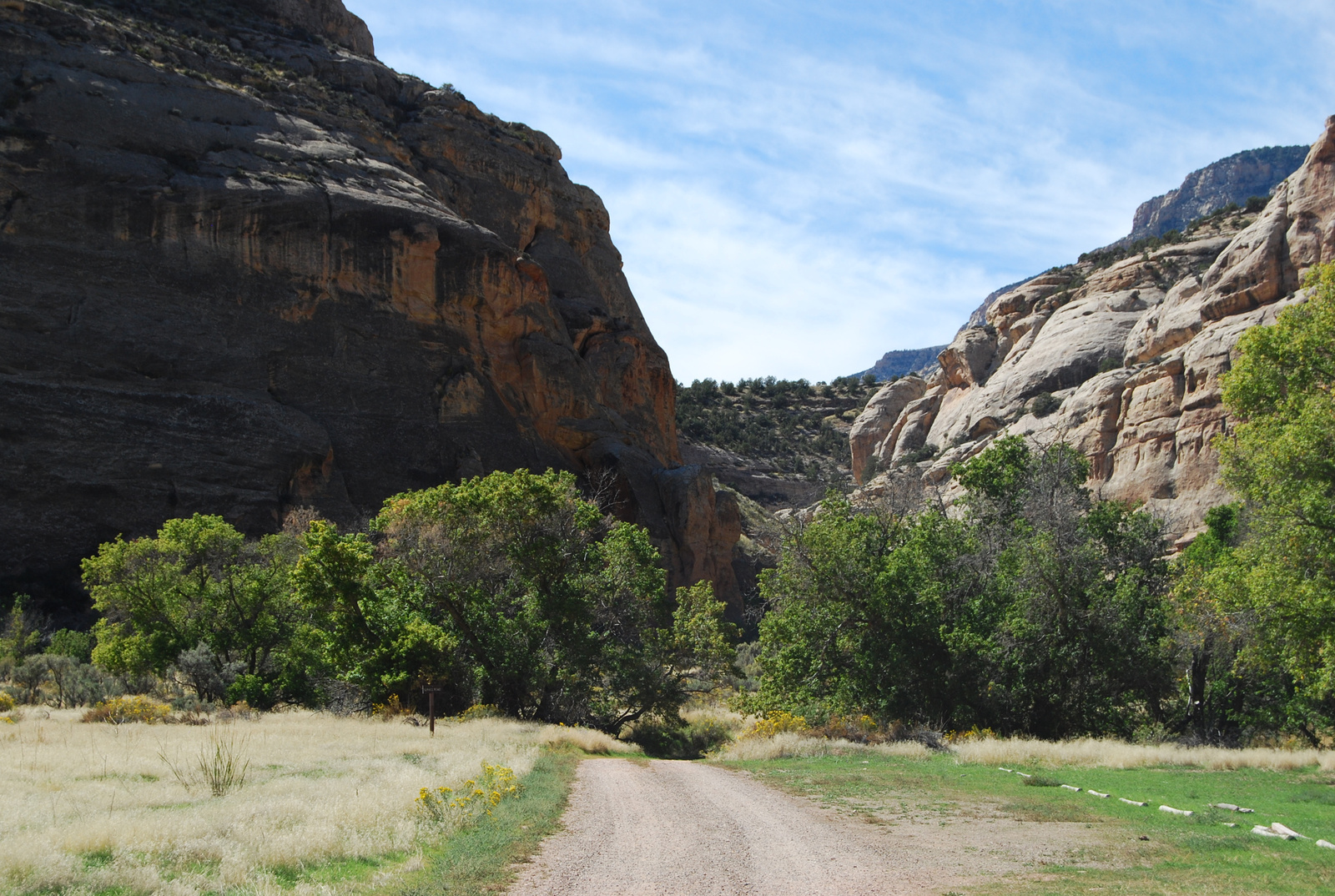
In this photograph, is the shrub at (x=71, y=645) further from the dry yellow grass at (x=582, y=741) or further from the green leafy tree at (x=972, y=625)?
the green leafy tree at (x=972, y=625)

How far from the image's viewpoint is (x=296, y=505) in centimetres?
4131

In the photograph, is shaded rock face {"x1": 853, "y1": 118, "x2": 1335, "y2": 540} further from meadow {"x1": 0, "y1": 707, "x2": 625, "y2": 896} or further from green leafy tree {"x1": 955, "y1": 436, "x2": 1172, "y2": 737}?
meadow {"x1": 0, "y1": 707, "x2": 625, "y2": 896}

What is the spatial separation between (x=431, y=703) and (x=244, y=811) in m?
9.60

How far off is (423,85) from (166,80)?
927 inches

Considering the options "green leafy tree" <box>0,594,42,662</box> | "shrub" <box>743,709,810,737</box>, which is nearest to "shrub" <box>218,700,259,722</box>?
"green leafy tree" <box>0,594,42,662</box>

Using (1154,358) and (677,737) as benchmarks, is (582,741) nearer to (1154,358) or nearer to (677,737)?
(677,737)

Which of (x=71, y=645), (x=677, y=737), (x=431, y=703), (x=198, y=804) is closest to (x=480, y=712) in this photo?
(x=431, y=703)

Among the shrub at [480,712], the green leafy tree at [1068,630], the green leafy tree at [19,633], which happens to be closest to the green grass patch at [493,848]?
the shrub at [480,712]

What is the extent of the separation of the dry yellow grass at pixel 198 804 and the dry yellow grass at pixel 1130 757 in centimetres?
915

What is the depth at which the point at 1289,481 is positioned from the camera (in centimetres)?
1466

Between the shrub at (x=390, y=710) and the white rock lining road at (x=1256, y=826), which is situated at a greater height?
the white rock lining road at (x=1256, y=826)

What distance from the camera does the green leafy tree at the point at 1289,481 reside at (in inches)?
551

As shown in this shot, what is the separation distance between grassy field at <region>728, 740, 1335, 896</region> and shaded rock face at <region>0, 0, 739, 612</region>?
3207 cm

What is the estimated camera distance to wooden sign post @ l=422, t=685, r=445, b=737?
61.8 feet
